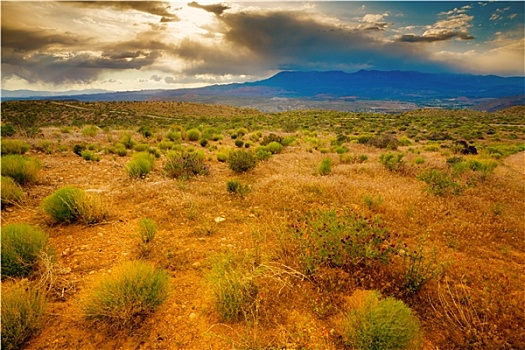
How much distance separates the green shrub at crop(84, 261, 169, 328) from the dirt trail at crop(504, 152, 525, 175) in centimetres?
1875

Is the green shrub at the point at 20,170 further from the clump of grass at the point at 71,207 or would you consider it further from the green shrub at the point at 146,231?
the green shrub at the point at 146,231

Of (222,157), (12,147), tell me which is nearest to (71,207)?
(222,157)

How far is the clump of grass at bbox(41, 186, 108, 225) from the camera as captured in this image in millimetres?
5160

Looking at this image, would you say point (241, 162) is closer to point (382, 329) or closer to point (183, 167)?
point (183, 167)

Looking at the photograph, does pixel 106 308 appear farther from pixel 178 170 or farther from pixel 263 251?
pixel 178 170

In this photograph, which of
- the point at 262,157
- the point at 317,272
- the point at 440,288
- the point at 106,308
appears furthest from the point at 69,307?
the point at 262,157

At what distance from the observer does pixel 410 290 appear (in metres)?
3.62

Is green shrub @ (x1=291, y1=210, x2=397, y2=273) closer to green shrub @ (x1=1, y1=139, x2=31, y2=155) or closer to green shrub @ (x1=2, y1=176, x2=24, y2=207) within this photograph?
green shrub @ (x1=2, y1=176, x2=24, y2=207)

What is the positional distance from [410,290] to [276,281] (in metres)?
1.83

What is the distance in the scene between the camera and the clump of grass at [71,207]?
516cm

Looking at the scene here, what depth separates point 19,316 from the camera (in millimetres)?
2721

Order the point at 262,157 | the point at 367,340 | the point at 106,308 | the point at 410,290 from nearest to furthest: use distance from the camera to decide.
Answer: the point at 367,340 → the point at 106,308 → the point at 410,290 → the point at 262,157

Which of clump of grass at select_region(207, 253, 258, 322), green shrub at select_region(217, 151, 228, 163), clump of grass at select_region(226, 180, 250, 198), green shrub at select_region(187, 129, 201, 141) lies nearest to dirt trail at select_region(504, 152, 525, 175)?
green shrub at select_region(217, 151, 228, 163)

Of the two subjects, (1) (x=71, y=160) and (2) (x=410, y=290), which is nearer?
(2) (x=410, y=290)
